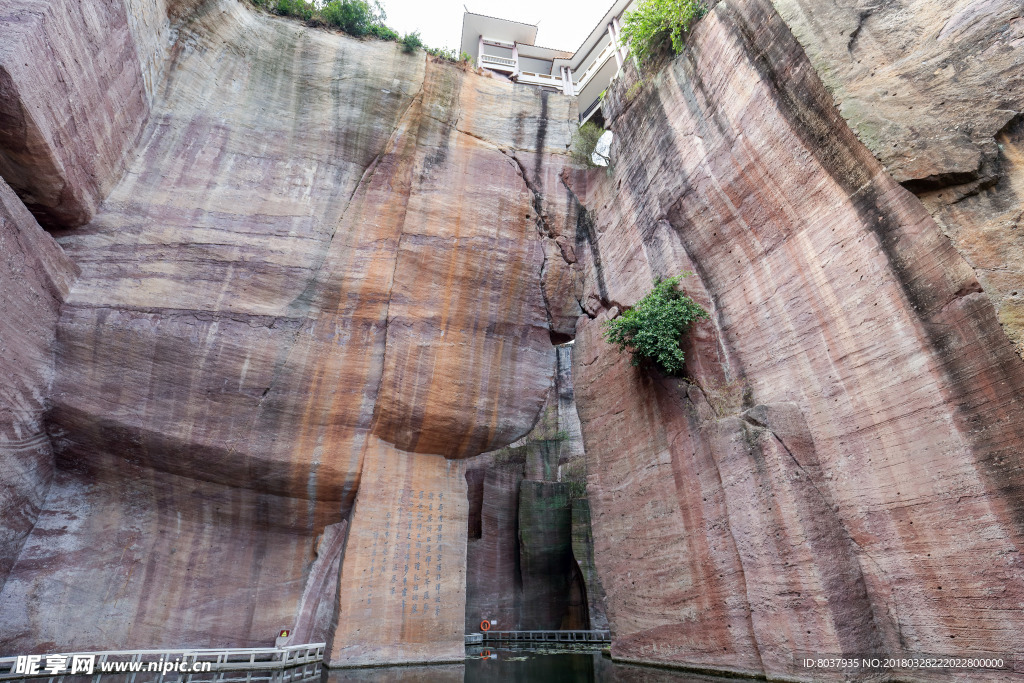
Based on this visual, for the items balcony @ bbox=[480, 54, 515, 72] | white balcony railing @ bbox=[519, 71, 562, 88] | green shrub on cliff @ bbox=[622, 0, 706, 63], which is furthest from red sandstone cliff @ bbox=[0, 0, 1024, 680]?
balcony @ bbox=[480, 54, 515, 72]

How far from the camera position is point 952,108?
5.96 m

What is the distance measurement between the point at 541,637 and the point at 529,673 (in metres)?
5.59

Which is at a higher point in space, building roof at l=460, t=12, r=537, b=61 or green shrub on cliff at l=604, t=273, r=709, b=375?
building roof at l=460, t=12, r=537, b=61

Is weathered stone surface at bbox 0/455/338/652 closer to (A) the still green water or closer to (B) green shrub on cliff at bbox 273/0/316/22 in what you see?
(A) the still green water

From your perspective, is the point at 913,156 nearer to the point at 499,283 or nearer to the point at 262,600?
the point at 499,283

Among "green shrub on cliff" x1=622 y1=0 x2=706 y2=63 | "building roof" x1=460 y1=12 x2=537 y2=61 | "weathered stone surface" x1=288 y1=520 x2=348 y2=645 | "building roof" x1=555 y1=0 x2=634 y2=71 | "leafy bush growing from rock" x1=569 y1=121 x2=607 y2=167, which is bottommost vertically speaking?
"weathered stone surface" x1=288 y1=520 x2=348 y2=645

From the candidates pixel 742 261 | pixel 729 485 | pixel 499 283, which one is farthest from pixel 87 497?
pixel 742 261

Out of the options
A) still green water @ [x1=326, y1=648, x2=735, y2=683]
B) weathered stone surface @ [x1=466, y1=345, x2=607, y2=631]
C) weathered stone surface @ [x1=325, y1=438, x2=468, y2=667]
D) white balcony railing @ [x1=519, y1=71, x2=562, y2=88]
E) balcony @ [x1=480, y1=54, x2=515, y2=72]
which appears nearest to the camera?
still green water @ [x1=326, y1=648, x2=735, y2=683]

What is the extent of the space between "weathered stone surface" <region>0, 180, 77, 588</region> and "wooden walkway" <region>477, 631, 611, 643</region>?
10034 mm

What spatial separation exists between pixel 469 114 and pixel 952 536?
1210 centimetres

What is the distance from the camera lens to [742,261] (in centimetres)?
826

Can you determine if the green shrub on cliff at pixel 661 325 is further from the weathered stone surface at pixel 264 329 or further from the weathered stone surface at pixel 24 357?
the weathered stone surface at pixel 24 357

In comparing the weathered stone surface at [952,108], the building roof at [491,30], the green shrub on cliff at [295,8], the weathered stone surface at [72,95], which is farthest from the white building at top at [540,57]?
the weathered stone surface at [952,108]

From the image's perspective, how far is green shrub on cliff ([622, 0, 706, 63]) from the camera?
383 inches
